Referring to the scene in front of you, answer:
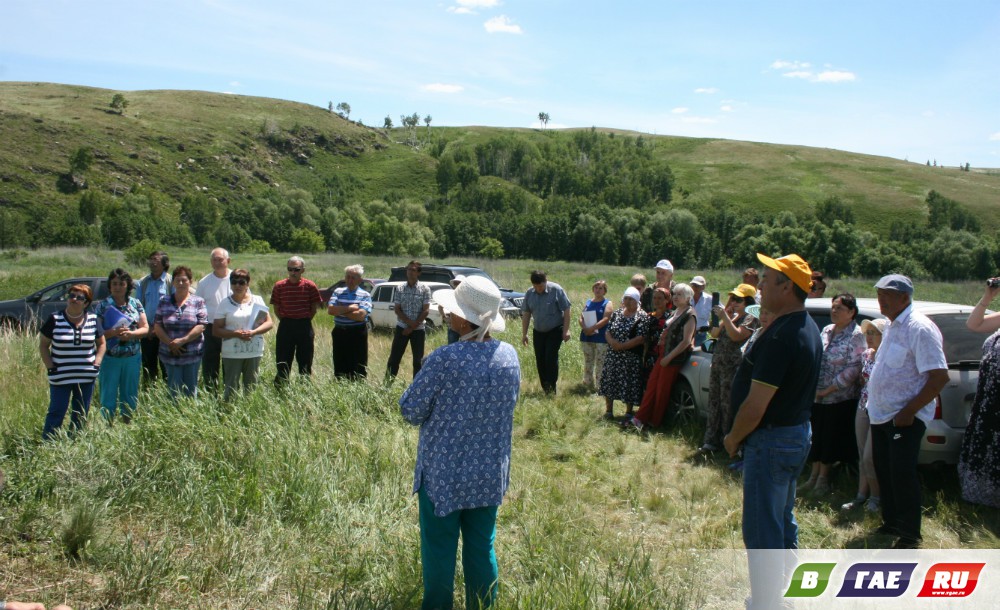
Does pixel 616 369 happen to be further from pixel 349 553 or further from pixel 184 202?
pixel 184 202

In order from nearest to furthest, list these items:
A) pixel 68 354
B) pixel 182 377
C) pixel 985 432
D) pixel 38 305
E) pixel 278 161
→ pixel 985 432 < pixel 68 354 < pixel 182 377 < pixel 38 305 < pixel 278 161

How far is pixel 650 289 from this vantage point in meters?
8.55

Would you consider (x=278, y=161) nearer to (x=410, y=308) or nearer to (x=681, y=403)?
(x=410, y=308)

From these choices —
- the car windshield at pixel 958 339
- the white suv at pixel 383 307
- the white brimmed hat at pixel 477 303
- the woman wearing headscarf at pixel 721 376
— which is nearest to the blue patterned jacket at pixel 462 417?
the white brimmed hat at pixel 477 303

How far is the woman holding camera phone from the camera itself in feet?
14.8

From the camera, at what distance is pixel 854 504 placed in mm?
5145

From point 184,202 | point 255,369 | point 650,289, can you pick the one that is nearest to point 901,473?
point 650,289

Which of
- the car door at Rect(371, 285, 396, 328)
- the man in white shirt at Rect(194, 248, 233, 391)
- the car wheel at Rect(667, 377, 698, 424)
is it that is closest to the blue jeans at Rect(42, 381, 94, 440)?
the man in white shirt at Rect(194, 248, 233, 391)

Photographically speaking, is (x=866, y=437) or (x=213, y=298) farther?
(x=213, y=298)

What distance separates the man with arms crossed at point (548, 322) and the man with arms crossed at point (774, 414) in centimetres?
547

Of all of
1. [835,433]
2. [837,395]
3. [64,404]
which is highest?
[837,395]

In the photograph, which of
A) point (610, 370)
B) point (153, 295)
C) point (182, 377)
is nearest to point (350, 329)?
point (182, 377)

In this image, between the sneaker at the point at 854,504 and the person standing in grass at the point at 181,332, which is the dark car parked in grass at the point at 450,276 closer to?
the person standing in grass at the point at 181,332

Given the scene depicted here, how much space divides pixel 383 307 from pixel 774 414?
14386 mm
